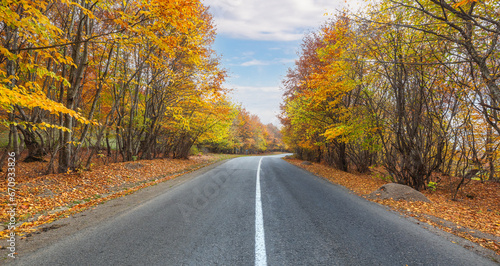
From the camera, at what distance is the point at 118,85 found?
11.7 metres

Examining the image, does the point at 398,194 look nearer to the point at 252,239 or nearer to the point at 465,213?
the point at 465,213

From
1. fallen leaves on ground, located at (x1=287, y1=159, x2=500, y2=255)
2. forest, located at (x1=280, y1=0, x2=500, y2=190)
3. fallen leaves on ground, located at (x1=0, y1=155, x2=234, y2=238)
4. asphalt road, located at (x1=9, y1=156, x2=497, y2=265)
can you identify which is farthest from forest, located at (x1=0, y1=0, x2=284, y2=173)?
fallen leaves on ground, located at (x1=287, y1=159, x2=500, y2=255)

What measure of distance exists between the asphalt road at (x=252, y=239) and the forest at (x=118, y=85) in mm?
4359

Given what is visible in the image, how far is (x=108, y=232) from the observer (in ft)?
11.7

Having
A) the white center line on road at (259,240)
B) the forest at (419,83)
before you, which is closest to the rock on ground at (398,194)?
the forest at (419,83)

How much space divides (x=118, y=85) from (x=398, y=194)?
14326 mm

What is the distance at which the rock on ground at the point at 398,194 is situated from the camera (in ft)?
21.5

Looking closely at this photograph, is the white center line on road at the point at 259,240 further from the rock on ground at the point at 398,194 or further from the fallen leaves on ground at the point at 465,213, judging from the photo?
the rock on ground at the point at 398,194

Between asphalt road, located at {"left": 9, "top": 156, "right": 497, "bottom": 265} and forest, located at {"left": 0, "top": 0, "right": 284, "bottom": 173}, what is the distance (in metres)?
4.36

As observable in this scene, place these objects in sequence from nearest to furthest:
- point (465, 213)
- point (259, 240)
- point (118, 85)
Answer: point (259, 240)
point (465, 213)
point (118, 85)

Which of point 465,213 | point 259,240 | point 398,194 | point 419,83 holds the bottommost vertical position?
point 465,213

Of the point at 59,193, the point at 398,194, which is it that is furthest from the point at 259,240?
the point at 59,193

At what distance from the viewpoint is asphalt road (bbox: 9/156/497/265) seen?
2.79m

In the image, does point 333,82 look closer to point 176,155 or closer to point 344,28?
point 344,28
